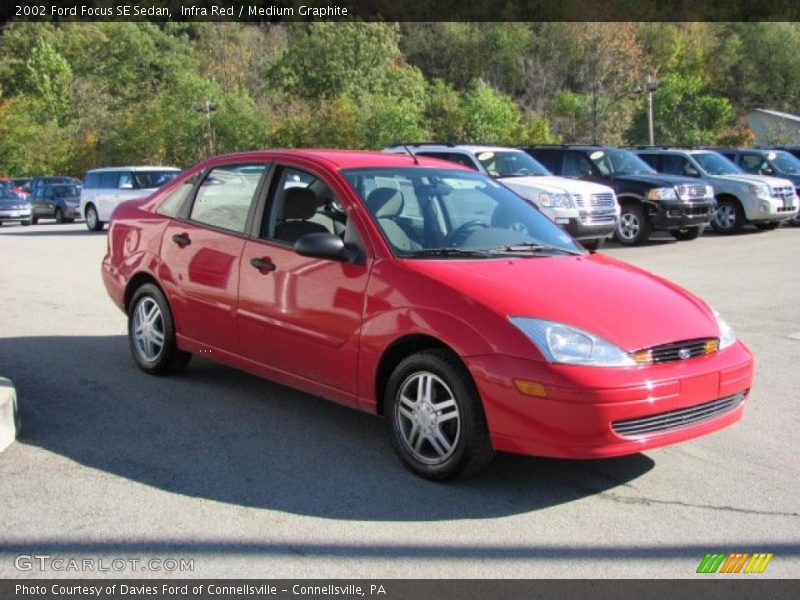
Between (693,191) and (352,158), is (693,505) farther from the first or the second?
(693,191)

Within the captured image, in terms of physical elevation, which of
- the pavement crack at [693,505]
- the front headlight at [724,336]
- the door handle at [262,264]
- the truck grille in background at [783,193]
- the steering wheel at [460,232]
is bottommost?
the pavement crack at [693,505]

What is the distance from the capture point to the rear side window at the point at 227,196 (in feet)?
19.8

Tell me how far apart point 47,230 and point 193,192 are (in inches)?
859

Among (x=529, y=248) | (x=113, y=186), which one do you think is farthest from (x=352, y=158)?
(x=113, y=186)

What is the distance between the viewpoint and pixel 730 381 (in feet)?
15.4

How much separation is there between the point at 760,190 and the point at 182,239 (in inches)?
631

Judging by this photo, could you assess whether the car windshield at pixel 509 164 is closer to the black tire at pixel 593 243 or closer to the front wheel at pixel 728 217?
the black tire at pixel 593 243

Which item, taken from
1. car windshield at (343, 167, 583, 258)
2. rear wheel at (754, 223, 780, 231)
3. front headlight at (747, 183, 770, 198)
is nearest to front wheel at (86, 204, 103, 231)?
→ front headlight at (747, 183, 770, 198)

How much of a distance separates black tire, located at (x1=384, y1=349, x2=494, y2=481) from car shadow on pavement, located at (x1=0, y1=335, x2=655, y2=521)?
0.12 m

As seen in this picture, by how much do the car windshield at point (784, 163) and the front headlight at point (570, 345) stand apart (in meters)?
19.6

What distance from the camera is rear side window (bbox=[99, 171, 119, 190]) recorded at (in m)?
24.0

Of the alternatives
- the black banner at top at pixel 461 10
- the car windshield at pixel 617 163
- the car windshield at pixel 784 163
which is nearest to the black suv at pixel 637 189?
the car windshield at pixel 617 163

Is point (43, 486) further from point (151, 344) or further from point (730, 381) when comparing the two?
point (730, 381)

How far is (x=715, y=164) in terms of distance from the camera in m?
20.5
